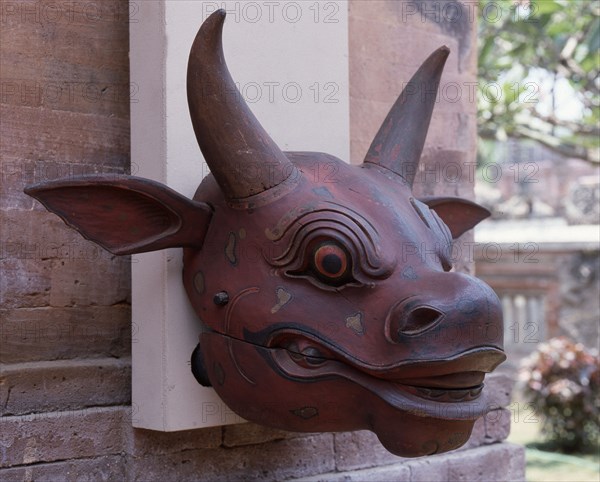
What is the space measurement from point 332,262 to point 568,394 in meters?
7.22

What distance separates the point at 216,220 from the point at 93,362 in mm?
678

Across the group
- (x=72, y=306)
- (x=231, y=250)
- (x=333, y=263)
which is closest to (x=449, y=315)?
(x=333, y=263)

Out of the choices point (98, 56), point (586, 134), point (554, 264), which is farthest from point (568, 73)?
point (98, 56)

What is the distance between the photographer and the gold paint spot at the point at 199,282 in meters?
2.80


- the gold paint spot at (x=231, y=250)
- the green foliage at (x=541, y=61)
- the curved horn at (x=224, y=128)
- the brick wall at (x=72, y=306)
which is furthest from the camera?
the green foliage at (x=541, y=61)

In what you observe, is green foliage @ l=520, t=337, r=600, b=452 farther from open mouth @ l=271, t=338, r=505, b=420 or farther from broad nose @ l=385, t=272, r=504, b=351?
A: broad nose @ l=385, t=272, r=504, b=351

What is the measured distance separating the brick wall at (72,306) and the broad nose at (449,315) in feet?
3.13

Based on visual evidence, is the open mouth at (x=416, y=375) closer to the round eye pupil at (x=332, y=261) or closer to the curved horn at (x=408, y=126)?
the round eye pupil at (x=332, y=261)

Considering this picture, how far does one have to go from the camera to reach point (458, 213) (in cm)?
341

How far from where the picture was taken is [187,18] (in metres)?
3.05

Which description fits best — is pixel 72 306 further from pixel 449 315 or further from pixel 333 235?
pixel 449 315

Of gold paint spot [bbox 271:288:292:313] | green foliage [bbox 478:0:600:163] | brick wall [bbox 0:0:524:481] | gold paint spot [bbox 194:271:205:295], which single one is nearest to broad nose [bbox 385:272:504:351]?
gold paint spot [bbox 271:288:292:313]

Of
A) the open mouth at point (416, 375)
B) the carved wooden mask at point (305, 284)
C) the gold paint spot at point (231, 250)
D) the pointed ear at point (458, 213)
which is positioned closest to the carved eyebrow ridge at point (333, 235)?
the carved wooden mask at point (305, 284)

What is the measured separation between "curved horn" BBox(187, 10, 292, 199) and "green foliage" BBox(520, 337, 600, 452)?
7146 millimetres
